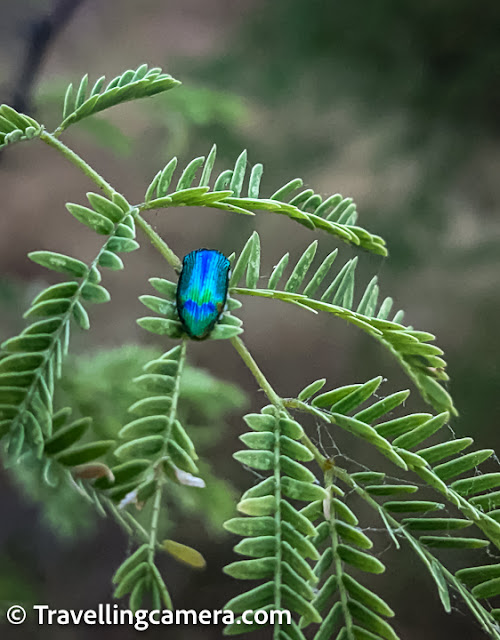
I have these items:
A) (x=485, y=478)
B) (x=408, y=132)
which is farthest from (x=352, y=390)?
(x=408, y=132)

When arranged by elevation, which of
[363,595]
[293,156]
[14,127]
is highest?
[293,156]

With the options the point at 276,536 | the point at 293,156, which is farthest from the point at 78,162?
the point at 293,156

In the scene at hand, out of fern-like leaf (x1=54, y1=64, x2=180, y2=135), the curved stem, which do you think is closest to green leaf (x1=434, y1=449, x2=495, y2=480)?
the curved stem

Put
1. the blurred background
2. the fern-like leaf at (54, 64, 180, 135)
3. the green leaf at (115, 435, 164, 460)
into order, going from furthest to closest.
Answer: the blurred background
the fern-like leaf at (54, 64, 180, 135)
the green leaf at (115, 435, 164, 460)

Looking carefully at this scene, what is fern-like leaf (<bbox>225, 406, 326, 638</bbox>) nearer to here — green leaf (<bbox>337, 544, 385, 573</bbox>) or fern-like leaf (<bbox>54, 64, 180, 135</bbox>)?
green leaf (<bbox>337, 544, 385, 573</bbox>)

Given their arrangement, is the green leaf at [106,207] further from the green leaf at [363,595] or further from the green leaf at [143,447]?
the green leaf at [363,595]

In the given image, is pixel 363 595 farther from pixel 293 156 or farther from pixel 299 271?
pixel 293 156

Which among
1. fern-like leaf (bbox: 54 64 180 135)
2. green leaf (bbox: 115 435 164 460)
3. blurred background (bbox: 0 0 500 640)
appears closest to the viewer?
green leaf (bbox: 115 435 164 460)
